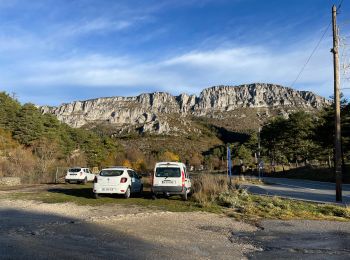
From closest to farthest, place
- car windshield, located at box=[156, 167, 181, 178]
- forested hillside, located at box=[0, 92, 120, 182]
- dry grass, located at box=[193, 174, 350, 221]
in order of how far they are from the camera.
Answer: dry grass, located at box=[193, 174, 350, 221] → car windshield, located at box=[156, 167, 181, 178] → forested hillside, located at box=[0, 92, 120, 182]

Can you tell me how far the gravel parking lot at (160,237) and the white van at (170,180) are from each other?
460 cm

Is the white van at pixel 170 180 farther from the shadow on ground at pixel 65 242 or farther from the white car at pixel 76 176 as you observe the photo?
the white car at pixel 76 176

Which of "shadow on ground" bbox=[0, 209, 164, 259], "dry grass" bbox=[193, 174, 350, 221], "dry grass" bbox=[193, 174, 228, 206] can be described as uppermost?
"dry grass" bbox=[193, 174, 228, 206]

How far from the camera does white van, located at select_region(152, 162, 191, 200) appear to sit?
1891 centimetres

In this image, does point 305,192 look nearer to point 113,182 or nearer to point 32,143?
point 113,182

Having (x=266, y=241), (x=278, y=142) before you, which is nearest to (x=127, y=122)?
(x=278, y=142)

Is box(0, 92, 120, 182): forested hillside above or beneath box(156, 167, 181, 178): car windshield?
above

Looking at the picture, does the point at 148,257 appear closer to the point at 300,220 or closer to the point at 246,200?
the point at 300,220

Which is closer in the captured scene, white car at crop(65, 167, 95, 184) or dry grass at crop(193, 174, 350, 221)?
dry grass at crop(193, 174, 350, 221)

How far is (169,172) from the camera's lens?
63.6 feet

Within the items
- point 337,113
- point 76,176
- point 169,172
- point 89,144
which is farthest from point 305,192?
point 89,144

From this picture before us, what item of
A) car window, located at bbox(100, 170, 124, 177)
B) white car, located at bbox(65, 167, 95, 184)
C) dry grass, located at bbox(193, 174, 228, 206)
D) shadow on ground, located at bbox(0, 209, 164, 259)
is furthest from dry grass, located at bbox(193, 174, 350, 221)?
white car, located at bbox(65, 167, 95, 184)

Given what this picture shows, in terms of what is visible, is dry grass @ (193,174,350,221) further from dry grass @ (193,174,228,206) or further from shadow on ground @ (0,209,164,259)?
shadow on ground @ (0,209,164,259)

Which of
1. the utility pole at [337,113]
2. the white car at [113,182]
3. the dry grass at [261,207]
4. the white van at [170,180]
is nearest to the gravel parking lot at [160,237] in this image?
the dry grass at [261,207]
